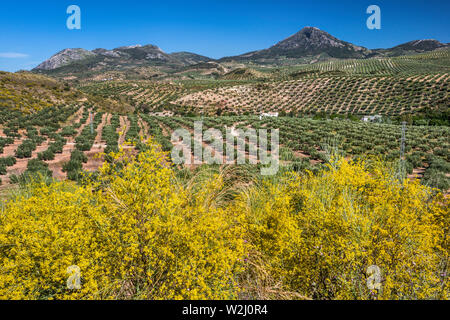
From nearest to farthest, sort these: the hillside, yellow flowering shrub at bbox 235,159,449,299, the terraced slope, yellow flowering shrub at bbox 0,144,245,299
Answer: yellow flowering shrub at bbox 0,144,245,299 < yellow flowering shrub at bbox 235,159,449,299 < the hillside < the terraced slope

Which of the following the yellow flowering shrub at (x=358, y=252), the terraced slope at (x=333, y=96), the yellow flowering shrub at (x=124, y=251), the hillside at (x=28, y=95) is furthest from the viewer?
the terraced slope at (x=333, y=96)

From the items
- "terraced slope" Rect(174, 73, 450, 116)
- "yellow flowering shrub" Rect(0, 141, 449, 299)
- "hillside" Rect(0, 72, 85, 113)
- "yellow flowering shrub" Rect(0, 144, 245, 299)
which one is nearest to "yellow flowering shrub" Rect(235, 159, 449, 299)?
"yellow flowering shrub" Rect(0, 141, 449, 299)

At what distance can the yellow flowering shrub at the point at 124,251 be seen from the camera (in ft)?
8.23

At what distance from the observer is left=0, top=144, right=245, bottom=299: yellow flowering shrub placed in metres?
2.51

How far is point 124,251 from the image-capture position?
2842 mm

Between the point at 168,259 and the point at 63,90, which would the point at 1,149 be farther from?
the point at 63,90

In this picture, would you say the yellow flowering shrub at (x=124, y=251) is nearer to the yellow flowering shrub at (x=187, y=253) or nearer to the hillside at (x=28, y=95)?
the yellow flowering shrub at (x=187, y=253)

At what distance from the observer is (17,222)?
294cm

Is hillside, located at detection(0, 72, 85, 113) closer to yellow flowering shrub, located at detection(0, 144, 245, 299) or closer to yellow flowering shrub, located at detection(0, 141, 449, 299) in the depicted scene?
yellow flowering shrub, located at detection(0, 144, 245, 299)

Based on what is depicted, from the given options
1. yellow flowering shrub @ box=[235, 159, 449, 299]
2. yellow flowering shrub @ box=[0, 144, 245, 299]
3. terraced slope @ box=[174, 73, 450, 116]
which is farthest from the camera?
terraced slope @ box=[174, 73, 450, 116]

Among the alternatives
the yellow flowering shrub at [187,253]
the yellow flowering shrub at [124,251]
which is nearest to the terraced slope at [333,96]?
the yellow flowering shrub at [187,253]

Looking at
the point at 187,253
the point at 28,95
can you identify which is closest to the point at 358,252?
the point at 187,253
